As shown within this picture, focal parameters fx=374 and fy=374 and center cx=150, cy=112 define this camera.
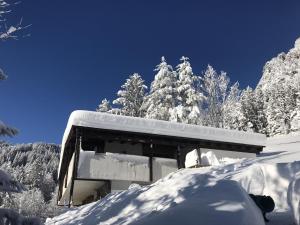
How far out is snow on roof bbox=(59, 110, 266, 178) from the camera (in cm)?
2131

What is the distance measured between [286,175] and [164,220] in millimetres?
4639

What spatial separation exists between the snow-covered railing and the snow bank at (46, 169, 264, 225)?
11708mm

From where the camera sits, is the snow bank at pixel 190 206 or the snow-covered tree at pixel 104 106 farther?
the snow-covered tree at pixel 104 106

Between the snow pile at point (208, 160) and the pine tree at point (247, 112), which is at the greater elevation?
the pine tree at point (247, 112)

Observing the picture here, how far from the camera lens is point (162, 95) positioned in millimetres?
41375

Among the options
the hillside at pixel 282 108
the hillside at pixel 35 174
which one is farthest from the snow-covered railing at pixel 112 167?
the hillside at pixel 282 108

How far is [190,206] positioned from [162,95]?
35.0 meters

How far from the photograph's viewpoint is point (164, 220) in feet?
20.6

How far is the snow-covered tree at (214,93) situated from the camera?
45750 mm

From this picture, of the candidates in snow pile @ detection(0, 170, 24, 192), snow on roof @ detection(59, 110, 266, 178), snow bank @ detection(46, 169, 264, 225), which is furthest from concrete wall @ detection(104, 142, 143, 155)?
snow pile @ detection(0, 170, 24, 192)

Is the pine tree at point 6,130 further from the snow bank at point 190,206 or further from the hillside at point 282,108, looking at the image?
the hillside at point 282,108

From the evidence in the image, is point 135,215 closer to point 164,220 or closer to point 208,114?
point 164,220

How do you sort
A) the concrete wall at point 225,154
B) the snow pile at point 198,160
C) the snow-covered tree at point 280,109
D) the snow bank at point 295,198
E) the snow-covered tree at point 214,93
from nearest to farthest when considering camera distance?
the snow bank at point 295,198
the snow pile at point 198,160
the concrete wall at point 225,154
the snow-covered tree at point 214,93
the snow-covered tree at point 280,109

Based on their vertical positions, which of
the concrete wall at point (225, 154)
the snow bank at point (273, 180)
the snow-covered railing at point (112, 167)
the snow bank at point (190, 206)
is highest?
the concrete wall at point (225, 154)
